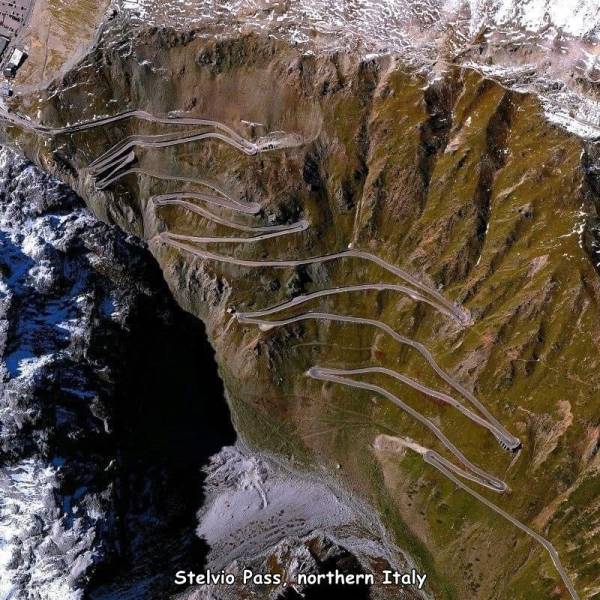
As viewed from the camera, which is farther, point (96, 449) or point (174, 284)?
point (174, 284)

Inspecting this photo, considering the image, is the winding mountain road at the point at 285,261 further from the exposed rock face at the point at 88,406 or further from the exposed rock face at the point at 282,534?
the exposed rock face at the point at 282,534

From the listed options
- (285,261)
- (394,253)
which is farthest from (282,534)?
(394,253)

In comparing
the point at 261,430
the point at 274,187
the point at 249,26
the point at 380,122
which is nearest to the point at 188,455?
the point at 261,430

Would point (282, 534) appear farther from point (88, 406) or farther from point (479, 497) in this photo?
point (88, 406)

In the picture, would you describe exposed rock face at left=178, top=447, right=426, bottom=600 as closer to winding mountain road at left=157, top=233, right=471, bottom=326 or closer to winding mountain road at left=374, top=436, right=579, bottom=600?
winding mountain road at left=374, top=436, right=579, bottom=600

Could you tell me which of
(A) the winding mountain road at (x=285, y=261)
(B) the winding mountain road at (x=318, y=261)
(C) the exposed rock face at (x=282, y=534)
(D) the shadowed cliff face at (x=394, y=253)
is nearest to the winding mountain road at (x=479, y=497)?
(A) the winding mountain road at (x=285, y=261)

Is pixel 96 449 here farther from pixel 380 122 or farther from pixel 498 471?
pixel 380 122
